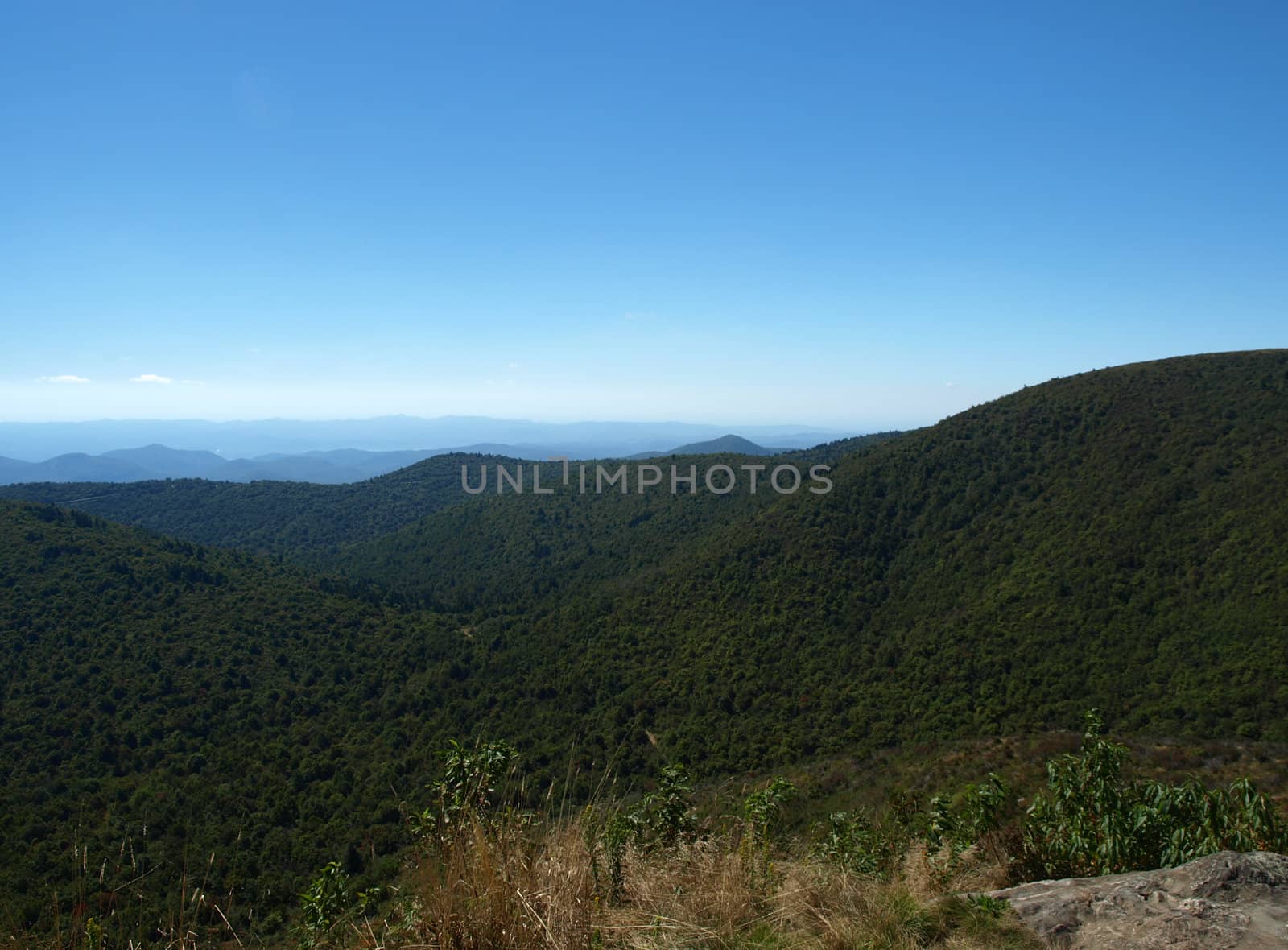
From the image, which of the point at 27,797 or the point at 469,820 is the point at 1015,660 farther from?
the point at 27,797

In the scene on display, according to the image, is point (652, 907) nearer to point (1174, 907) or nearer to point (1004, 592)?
point (1174, 907)

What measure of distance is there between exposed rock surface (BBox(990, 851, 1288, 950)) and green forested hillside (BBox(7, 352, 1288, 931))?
17.7 meters

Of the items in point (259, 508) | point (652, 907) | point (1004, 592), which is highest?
point (652, 907)

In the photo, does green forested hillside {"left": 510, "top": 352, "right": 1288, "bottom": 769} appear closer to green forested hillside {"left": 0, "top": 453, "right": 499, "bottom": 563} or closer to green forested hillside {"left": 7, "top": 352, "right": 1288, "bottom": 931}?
green forested hillside {"left": 7, "top": 352, "right": 1288, "bottom": 931}

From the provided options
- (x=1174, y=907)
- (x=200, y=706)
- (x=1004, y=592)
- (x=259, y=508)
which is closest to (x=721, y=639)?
(x=1004, y=592)

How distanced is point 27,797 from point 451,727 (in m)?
13.5

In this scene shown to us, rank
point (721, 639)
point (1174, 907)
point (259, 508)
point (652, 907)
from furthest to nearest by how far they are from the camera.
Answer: point (259, 508) → point (721, 639) → point (652, 907) → point (1174, 907)

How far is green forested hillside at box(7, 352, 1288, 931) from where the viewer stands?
2042 cm

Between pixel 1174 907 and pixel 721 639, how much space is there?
97.1ft

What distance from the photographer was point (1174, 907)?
289 cm

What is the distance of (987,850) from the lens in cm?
438

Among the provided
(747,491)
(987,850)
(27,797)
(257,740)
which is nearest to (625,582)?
(747,491)

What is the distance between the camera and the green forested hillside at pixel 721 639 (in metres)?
20.4

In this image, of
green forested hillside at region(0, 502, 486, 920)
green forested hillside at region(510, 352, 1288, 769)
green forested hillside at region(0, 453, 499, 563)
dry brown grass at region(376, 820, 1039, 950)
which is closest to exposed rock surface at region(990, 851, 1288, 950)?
dry brown grass at region(376, 820, 1039, 950)
